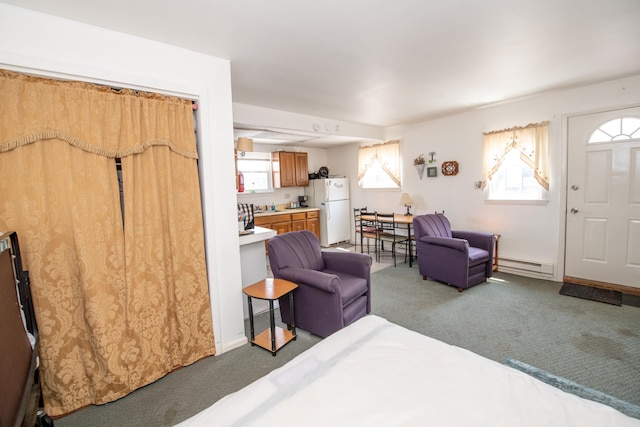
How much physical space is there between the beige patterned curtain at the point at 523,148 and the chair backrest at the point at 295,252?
10.2 ft

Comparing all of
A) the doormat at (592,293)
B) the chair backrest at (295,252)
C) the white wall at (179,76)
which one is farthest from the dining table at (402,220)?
the white wall at (179,76)

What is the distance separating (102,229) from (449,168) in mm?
4795

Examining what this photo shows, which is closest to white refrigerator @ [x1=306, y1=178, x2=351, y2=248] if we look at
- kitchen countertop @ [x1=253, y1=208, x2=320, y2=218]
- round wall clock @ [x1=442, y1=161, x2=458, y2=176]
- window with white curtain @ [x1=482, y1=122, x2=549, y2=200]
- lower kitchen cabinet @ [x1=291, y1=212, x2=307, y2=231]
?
kitchen countertop @ [x1=253, y1=208, x2=320, y2=218]

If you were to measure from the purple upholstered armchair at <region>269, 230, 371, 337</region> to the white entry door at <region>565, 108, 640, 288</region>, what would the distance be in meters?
3.05

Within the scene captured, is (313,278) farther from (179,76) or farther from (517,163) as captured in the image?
(517,163)

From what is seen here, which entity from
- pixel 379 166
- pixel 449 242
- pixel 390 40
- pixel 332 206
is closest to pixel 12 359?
pixel 390 40

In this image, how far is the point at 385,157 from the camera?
5801mm

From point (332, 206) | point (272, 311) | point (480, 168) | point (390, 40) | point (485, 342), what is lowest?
point (485, 342)

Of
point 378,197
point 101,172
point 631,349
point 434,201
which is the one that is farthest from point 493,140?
point 101,172

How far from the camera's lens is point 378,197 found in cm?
614

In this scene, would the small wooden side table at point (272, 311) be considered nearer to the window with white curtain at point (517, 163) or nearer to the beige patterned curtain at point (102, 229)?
the beige patterned curtain at point (102, 229)

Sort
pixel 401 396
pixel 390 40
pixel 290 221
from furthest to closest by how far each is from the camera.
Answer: pixel 290 221
pixel 390 40
pixel 401 396

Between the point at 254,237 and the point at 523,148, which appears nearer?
the point at 254,237

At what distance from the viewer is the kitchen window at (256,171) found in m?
5.95
